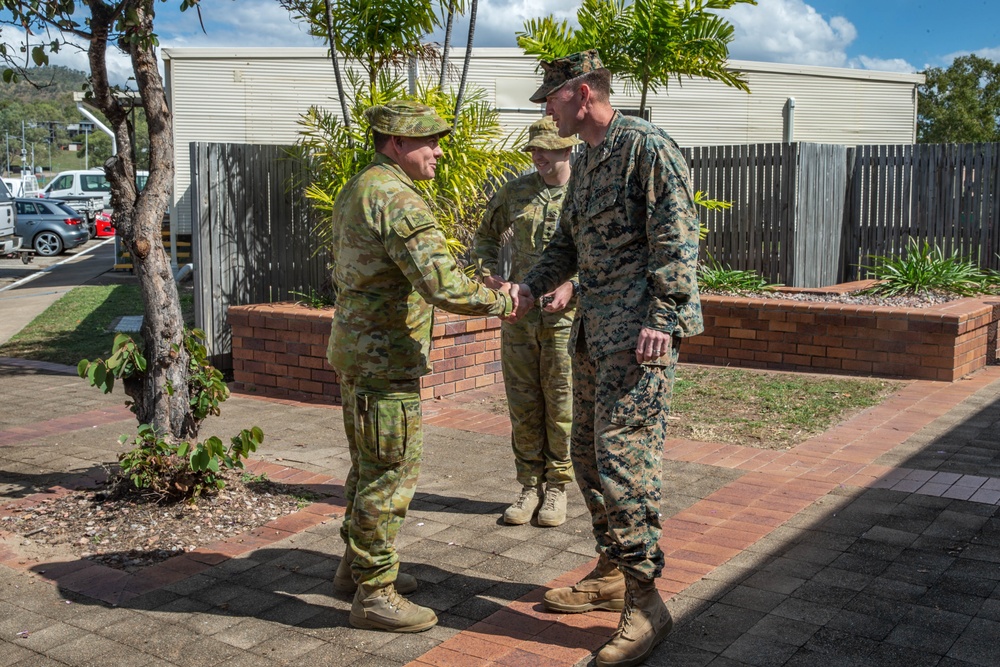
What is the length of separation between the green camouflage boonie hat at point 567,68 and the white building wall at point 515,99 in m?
13.4

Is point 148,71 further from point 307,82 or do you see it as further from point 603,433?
point 307,82

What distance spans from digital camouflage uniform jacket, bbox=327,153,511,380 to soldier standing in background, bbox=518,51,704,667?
0.45 meters

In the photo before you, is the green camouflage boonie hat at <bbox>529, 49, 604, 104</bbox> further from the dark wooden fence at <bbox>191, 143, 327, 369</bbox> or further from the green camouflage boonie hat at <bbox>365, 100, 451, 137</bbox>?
the dark wooden fence at <bbox>191, 143, 327, 369</bbox>

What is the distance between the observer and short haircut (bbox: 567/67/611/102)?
12.5 feet

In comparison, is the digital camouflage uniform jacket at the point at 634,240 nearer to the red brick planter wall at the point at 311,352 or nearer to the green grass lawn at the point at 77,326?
the red brick planter wall at the point at 311,352

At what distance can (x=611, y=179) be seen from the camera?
145 inches

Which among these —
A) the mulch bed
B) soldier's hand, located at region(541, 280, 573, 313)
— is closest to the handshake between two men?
soldier's hand, located at region(541, 280, 573, 313)

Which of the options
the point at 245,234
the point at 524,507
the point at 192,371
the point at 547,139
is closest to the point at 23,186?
the point at 245,234

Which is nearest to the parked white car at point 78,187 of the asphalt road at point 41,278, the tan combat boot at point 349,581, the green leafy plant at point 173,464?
the asphalt road at point 41,278

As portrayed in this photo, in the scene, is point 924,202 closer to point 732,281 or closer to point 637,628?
point 732,281

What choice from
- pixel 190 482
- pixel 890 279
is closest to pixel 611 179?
pixel 190 482

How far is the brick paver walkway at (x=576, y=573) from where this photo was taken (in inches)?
146

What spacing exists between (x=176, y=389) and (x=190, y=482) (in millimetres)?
550

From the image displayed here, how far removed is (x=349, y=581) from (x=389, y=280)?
132 centimetres
